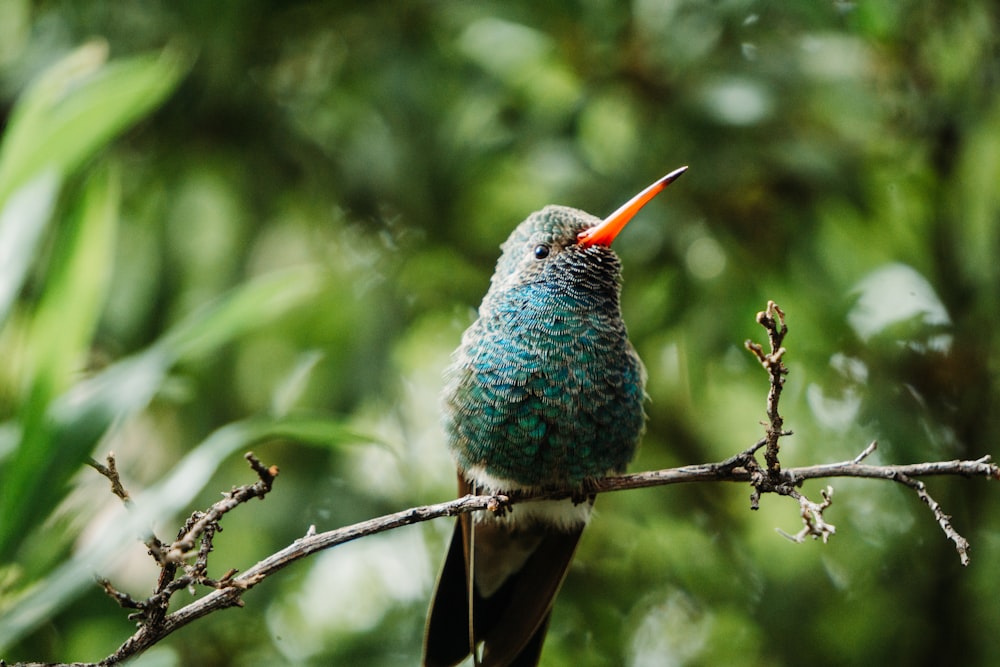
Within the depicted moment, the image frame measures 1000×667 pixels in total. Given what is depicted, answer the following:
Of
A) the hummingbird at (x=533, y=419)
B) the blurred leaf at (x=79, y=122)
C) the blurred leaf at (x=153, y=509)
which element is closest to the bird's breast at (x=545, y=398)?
the hummingbird at (x=533, y=419)

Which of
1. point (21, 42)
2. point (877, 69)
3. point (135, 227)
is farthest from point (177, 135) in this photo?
point (877, 69)

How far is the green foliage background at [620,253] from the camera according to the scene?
2930 millimetres

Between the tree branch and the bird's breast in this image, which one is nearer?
the tree branch

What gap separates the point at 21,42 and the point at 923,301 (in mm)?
3406

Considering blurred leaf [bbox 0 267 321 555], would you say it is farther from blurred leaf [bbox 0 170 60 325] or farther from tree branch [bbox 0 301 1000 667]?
tree branch [bbox 0 301 1000 667]

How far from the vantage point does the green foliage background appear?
2.93 metres

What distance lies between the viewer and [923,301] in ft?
9.96

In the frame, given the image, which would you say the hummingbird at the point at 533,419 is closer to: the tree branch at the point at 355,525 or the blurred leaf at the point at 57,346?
the tree branch at the point at 355,525

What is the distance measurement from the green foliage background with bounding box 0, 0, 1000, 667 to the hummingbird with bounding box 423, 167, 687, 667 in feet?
1.57

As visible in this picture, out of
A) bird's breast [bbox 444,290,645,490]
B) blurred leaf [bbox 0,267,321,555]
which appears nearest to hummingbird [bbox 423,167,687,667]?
bird's breast [bbox 444,290,645,490]

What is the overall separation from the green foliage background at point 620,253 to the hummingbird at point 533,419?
0.48 metres

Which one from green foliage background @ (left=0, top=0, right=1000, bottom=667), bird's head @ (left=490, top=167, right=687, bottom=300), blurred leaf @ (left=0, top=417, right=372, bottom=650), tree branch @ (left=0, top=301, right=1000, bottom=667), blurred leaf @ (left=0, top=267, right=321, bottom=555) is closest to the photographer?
tree branch @ (left=0, top=301, right=1000, bottom=667)

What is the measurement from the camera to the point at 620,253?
3047 millimetres

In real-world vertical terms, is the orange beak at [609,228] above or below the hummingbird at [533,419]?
above
